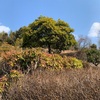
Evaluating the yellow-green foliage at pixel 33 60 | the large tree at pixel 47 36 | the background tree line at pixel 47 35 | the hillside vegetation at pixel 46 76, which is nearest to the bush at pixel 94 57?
the hillside vegetation at pixel 46 76

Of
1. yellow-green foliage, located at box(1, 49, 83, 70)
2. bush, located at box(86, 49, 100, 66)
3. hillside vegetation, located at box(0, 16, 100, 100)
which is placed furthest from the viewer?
bush, located at box(86, 49, 100, 66)

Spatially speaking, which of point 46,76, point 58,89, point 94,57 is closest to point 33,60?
point 46,76

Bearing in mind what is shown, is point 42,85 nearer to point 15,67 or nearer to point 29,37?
point 15,67

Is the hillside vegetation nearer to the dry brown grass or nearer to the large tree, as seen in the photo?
the dry brown grass

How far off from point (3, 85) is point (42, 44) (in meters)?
27.4

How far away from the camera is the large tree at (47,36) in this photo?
35016mm

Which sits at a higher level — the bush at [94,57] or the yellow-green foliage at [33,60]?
the bush at [94,57]

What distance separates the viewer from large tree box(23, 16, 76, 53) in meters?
35.0

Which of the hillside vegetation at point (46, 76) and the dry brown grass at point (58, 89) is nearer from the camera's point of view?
the dry brown grass at point (58, 89)

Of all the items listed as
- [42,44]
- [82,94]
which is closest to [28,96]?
[82,94]

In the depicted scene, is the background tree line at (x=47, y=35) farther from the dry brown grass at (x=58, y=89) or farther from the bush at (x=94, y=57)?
the dry brown grass at (x=58, y=89)

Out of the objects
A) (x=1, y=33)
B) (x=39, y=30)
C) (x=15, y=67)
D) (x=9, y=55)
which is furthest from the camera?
(x=1, y=33)

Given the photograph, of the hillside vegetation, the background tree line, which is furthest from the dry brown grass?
the background tree line

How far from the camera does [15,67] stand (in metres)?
11.9
